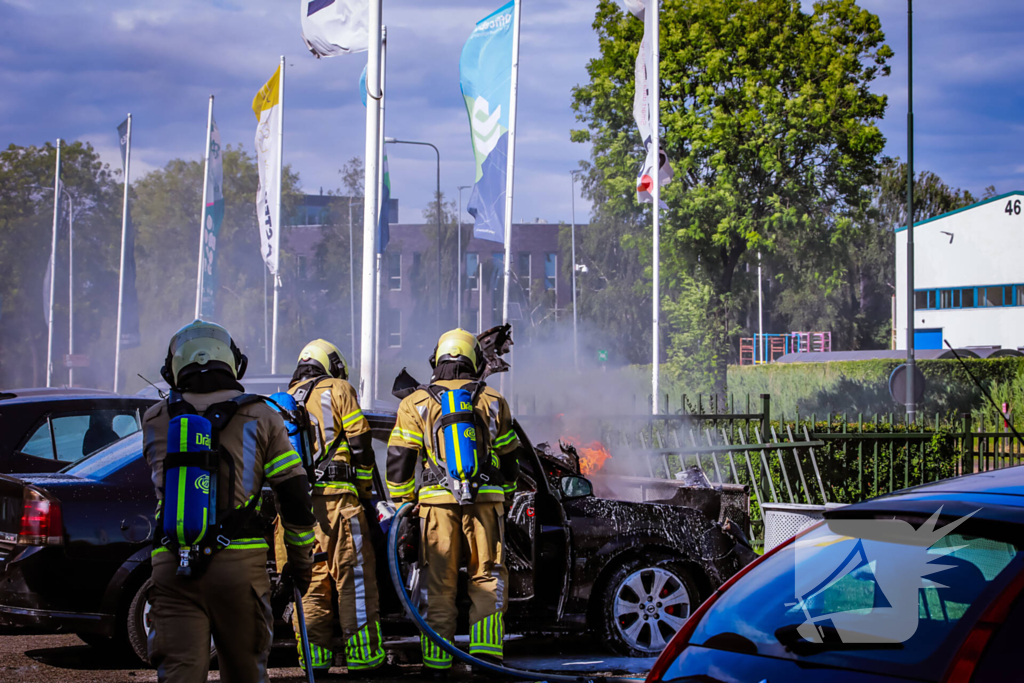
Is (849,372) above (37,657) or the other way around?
above

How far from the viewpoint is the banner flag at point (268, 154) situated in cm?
2069

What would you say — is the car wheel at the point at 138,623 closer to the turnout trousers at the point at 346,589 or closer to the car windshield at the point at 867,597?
the turnout trousers at the point at 346,589

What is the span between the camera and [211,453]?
11.5 ft

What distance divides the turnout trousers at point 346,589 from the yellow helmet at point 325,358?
808 mm

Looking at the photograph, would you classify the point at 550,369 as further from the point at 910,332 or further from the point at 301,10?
the point at 301,10

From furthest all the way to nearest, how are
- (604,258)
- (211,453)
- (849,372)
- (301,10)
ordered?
(604,258) < (849,372) < (301,10) < (211,453)

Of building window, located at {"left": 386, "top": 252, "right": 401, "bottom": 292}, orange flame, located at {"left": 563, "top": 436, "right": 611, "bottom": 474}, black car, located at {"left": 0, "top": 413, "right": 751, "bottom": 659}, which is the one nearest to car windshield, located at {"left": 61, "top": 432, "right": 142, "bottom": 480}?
black car, located at {"left": 0, "top": 413, "right": 751, "bottom": 659}

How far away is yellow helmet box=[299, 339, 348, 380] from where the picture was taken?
19.0 ft

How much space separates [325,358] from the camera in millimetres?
5809

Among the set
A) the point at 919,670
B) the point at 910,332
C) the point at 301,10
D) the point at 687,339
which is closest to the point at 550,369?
the point at 687,339

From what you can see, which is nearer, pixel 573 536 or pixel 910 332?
pixel 573 536

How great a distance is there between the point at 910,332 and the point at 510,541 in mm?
17832

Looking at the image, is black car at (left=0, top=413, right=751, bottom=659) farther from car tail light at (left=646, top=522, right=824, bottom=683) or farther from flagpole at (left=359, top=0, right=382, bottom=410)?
flagpole at (left=359, top=0, right=382, bottom=410)

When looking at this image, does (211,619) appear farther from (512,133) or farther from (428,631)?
(512,133)
